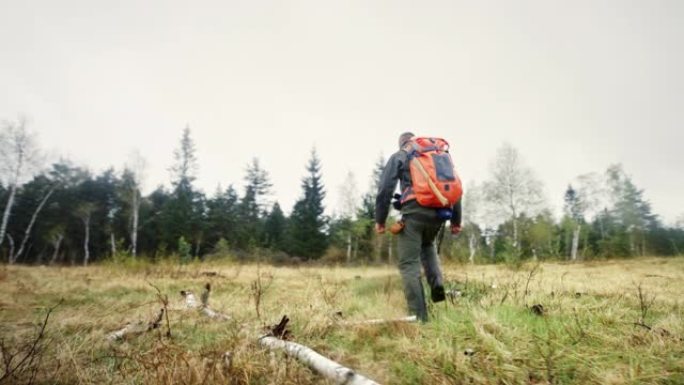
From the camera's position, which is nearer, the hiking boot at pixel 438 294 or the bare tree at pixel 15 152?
the hiking boot at pixel 438 294

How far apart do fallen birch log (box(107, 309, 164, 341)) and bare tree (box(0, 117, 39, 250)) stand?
27630mm

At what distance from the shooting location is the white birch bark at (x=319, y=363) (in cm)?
159

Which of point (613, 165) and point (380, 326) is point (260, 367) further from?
point (613, 165)

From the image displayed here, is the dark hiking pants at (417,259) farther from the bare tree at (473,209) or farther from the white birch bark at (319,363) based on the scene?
the bare tree at (473,209)

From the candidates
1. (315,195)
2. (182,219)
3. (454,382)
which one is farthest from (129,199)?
(454,382)

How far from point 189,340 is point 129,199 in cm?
3510

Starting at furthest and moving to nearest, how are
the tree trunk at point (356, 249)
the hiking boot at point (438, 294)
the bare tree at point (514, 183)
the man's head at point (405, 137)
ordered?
the tree trunk at point (356, 249) → the bare tree at point (514, 183) → the man's head at point (405, 137) → the hiking boot at point (438, 294)

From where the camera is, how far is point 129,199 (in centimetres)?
3212

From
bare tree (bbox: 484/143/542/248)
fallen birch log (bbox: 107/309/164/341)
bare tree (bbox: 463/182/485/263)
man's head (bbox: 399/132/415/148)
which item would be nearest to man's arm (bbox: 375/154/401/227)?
man's head (bbox: 399/132/415/148)

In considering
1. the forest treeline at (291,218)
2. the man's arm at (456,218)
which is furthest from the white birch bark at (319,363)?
the forest treeline at (291,218)

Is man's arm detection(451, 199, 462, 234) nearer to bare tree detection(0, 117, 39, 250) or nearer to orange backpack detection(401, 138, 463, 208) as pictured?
orange backpack detection(401, 138, 463, 208)

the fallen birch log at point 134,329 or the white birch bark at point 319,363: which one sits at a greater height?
the white birch bark at point 319,363

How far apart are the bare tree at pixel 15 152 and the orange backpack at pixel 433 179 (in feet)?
95.7

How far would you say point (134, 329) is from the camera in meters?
2.85
